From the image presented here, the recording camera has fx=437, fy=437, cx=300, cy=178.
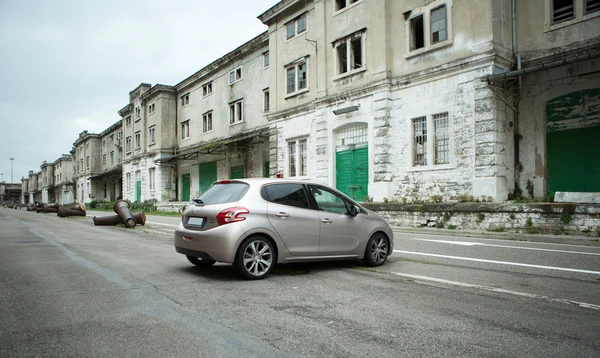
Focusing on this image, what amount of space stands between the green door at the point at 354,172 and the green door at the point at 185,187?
21.1 metres

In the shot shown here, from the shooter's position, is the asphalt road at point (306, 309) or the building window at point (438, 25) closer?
the asphalt road at point (306, 309)

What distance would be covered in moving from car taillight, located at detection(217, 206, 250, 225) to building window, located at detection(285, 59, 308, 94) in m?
17.6

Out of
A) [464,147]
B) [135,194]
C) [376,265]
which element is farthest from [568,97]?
[135,194]

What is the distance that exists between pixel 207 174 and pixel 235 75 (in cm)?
849

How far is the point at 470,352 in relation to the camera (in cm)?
355

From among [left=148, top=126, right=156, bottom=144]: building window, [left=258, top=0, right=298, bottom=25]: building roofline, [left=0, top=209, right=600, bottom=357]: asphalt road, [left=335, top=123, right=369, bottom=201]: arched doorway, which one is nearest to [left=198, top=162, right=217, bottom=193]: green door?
[left=148, top=126, right=156, bottom=144]: building window

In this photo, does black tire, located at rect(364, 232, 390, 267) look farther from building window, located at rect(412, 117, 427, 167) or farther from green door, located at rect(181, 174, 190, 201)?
green door, located at rect(181, 174, 190, 201)

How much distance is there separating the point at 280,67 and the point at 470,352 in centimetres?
2283

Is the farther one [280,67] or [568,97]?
[280,67]

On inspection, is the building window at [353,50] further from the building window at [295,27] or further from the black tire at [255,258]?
the black tire at [255,258]

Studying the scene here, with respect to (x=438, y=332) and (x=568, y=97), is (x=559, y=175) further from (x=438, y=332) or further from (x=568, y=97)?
(x=438, y=332)

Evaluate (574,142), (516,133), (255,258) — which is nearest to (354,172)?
(516,133)

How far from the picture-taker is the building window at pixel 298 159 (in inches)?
902

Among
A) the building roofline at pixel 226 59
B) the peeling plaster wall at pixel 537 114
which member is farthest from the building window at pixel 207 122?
the peeling plaster wall at pixel 537 114
